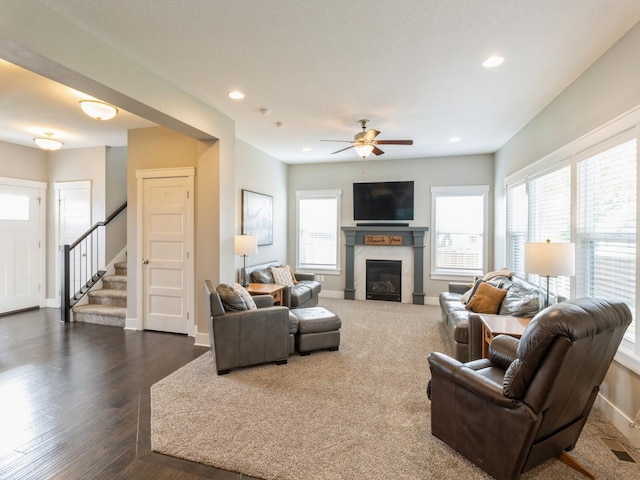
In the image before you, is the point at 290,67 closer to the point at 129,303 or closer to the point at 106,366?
the point at 106,366

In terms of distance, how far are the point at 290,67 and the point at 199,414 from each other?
305cm

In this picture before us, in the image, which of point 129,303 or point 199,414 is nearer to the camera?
point 199,414

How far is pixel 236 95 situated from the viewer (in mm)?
3533

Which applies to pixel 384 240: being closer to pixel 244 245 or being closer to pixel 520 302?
pixel 244 245

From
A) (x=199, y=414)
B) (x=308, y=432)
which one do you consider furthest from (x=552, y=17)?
(x=199, y=414)

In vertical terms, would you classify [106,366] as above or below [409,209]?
below

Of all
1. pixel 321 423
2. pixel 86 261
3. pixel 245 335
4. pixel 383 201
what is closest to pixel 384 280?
pixel 383 201

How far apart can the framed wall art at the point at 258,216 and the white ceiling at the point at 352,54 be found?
1435 millimetres

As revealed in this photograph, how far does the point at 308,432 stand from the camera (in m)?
2.29

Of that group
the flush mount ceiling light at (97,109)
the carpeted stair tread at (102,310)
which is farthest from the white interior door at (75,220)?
the flush mount ceiling light at (97,109)

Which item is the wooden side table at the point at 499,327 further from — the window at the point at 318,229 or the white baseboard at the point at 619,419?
the window at the point at 318,229


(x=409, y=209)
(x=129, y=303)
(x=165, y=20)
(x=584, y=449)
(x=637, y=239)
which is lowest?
(x=584, y=449)

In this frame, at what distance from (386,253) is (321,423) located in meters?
4.72

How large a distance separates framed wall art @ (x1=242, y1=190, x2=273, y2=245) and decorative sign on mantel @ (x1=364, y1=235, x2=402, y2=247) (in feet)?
6.70
